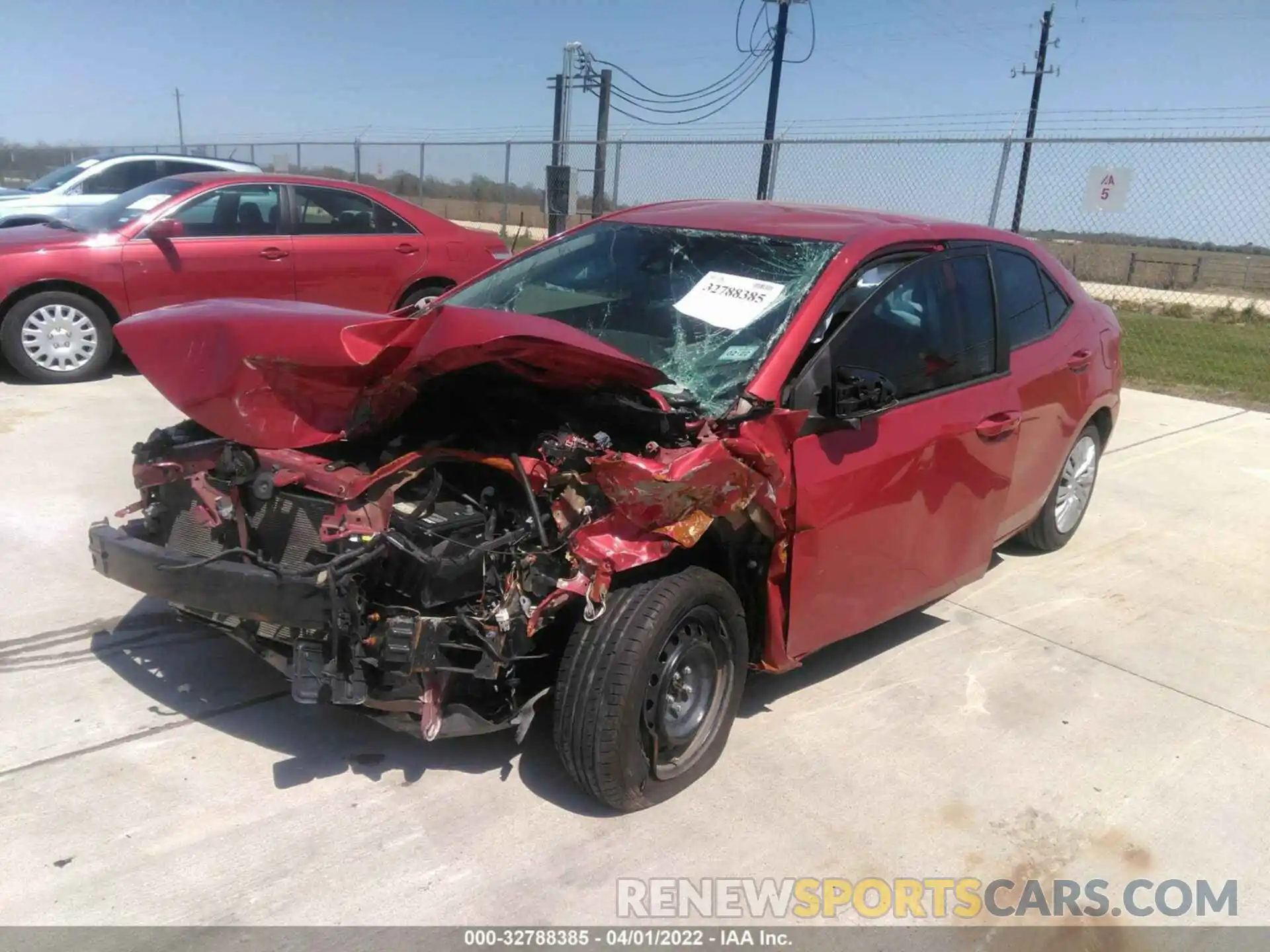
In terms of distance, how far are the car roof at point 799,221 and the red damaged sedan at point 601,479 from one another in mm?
24

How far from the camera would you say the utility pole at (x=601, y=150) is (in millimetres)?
14281

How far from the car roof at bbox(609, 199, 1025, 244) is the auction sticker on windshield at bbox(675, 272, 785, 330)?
0.99 ft

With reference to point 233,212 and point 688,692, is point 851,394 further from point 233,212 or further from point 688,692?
point 233,212

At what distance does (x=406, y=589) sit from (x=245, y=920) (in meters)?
0.92

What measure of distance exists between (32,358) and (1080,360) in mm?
7234

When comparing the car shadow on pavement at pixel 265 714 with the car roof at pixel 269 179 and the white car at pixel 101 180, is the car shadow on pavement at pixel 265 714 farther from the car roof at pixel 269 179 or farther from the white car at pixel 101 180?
the white car at pixel 101 180

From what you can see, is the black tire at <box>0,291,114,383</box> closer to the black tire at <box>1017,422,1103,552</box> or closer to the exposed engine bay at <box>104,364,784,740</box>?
the exposed engine bay at <box>104,364,784,740</box>

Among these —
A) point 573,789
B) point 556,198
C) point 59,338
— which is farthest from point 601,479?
point 556,198

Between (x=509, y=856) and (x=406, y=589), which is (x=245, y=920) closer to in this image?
(x=509, y=856)

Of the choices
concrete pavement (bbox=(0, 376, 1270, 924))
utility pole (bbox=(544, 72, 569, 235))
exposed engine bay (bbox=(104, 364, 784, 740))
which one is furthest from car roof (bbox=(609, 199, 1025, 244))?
utility pole (bbox=(544, 72, 569, 235))

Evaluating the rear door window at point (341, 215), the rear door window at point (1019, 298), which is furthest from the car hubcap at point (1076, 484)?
the rear door window at point (341, 215)

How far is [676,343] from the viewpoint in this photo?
3533mm

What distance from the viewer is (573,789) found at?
10.3ft

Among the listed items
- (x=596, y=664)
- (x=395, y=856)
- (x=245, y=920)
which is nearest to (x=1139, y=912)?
(x=596, y=664)
